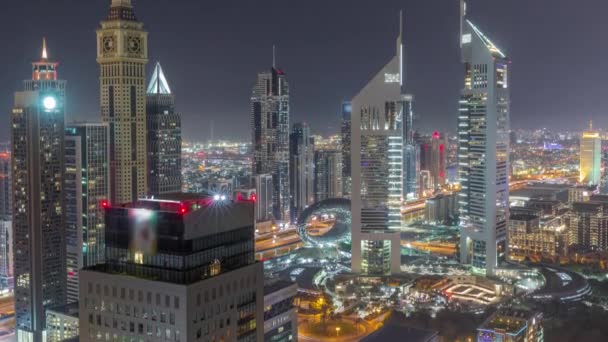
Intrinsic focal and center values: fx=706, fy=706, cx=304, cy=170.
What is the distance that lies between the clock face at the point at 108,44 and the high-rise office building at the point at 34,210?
5.84 metres

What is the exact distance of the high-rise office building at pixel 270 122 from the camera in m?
48.7

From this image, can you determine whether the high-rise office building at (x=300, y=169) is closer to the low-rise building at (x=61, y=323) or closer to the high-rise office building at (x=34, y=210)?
the high-rise office building at (x=34, y=210)

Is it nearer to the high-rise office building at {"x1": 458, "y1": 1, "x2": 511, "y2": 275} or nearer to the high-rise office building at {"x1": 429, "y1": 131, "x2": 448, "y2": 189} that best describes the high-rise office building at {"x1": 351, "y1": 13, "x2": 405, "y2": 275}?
the high-rise office building at {"x1": 458, "y1": 1, "x2": 511, "y2": 275}

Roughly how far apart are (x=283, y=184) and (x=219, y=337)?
120 feet

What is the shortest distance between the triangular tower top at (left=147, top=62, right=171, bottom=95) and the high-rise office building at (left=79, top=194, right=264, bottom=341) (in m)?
23.2

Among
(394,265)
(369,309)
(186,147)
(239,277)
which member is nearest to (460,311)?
(369,309)

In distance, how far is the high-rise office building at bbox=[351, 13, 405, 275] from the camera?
29.5 m

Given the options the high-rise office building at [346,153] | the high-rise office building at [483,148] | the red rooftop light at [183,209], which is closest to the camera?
the red rooftop light at [183,209]

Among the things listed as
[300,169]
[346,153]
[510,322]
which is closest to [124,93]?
[510,322]

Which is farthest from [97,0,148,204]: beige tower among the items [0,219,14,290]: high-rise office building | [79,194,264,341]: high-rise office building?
[79,194,264,341]: high-rise office building

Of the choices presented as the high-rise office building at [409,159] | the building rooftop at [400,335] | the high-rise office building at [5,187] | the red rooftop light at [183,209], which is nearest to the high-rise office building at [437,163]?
the high-rise office building at [409,159]

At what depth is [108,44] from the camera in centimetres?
2950

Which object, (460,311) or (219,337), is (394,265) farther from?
(219,337)

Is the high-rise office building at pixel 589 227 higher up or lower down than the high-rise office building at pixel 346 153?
lower down
